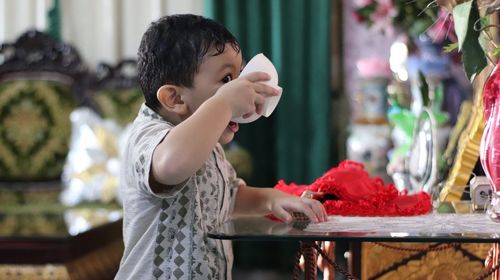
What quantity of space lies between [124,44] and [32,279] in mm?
1697

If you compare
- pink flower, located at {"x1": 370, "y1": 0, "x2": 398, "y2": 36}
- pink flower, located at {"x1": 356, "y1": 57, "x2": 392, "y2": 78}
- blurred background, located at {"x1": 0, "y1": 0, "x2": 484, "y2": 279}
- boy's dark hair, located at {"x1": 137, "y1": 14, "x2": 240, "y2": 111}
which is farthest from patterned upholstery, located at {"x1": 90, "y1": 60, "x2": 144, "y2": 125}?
boy's dark hair, located at {"x1": 137, "y1": 14, "x2": 240, "y2": 111}

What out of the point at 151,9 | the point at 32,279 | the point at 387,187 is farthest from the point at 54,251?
the point at 151,9

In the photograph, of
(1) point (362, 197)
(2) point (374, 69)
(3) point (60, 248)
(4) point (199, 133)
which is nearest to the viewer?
(4) point (199, 133)

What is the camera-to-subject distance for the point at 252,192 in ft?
4.33

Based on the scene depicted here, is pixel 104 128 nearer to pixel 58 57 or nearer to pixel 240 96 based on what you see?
pixel 58 57

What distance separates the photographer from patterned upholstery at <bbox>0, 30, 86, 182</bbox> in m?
3.65

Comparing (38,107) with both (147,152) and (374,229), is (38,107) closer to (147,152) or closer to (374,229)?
(147,152)

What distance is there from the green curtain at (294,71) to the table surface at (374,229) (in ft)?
7.89

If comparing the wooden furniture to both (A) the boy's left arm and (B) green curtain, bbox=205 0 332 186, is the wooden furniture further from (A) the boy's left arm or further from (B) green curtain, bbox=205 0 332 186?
(A) the boy's left arm

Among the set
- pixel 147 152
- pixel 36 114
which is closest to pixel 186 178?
pixel 147 152

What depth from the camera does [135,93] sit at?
3617 millimetres

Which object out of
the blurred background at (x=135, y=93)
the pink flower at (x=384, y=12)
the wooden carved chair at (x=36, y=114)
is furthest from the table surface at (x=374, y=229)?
the wooden carved chair at (x=36, y=114)

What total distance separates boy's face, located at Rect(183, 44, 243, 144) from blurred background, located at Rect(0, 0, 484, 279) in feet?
7.10

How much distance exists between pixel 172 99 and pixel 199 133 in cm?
16
